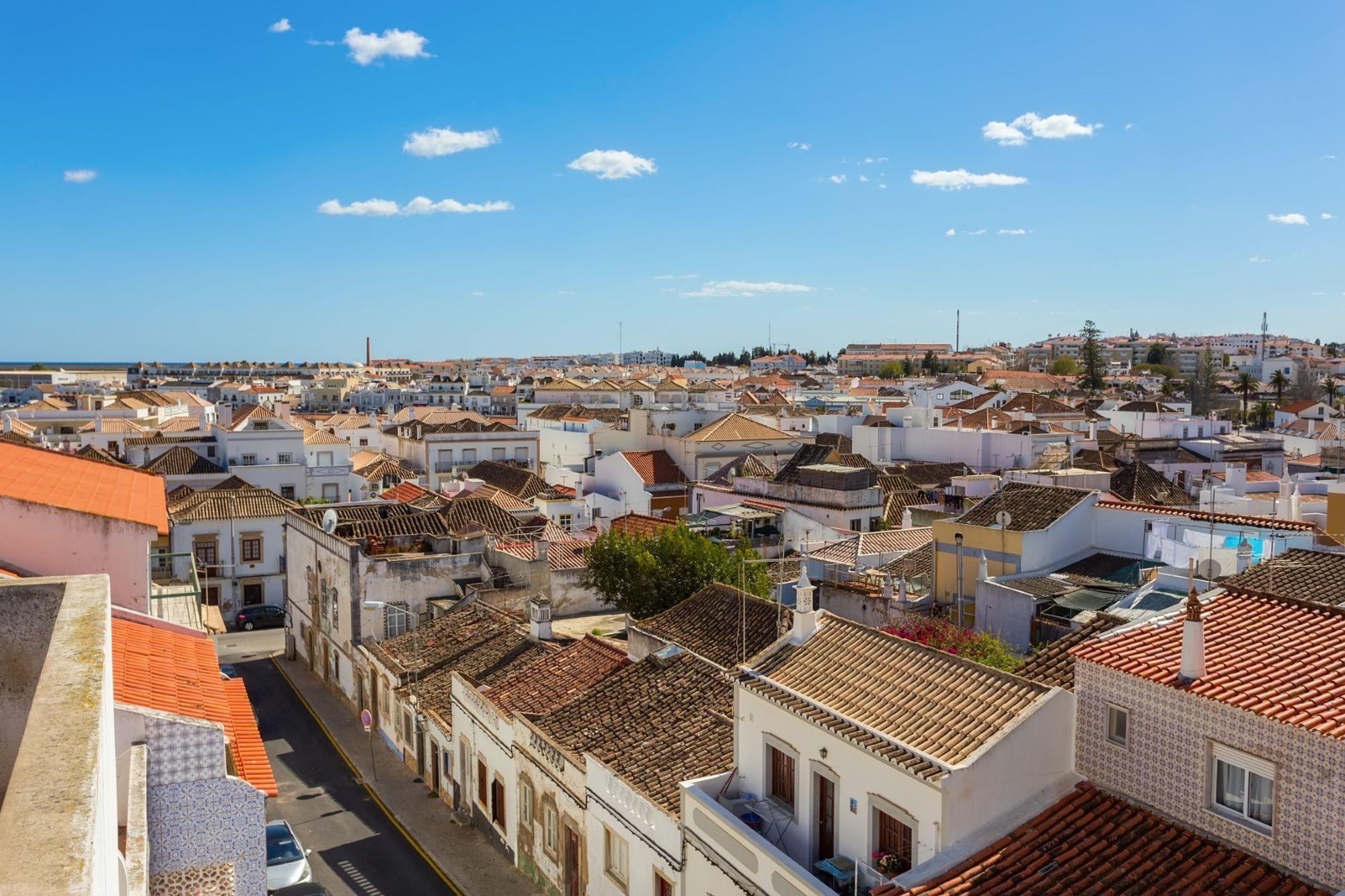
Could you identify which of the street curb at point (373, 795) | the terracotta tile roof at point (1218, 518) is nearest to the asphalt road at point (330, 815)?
the street curb at point (373, 795)

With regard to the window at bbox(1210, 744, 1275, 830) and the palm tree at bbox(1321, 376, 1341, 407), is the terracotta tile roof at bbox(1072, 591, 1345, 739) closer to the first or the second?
the window at bbox(1210, 744, 1275, 830)

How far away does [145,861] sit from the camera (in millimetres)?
7426

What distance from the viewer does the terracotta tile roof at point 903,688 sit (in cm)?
1245

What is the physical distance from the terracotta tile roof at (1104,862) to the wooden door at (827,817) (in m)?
1.87

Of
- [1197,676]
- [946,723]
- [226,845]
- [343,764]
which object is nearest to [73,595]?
[226,845]

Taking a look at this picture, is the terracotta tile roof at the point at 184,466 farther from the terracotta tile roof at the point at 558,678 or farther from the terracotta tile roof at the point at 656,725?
the terracotta tile roof at the point at 656,725

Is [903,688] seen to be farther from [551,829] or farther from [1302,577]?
[551,829]

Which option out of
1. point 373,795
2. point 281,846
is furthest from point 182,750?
point 373,795

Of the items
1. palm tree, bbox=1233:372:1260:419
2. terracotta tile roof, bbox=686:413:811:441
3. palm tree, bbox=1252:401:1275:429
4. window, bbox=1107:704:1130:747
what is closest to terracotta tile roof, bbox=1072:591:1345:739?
window, bbox=1107:704:1130:747

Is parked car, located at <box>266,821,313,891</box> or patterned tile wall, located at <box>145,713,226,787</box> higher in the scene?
patterned tile wall, located at <box>145,713,226,787</box>

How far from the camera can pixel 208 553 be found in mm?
44031

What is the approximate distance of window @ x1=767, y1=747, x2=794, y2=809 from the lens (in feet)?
47.6

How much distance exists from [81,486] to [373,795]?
13940 millimetres

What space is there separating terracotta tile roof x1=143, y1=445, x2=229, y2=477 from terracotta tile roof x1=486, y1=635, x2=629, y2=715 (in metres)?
35.7
